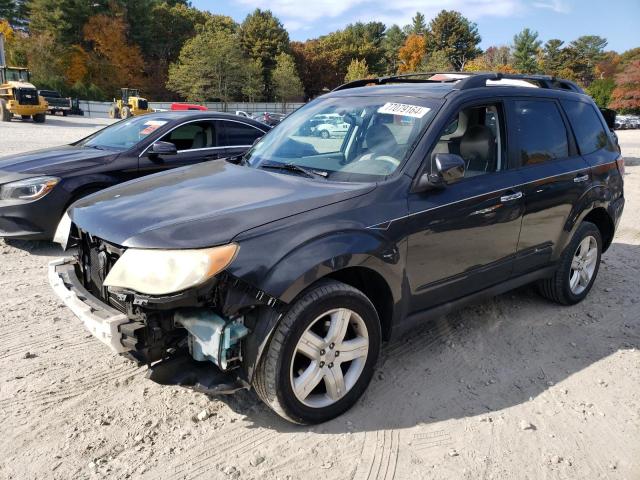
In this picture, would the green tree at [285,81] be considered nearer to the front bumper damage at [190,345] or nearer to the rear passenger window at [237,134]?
the rear passenger window at [237,134]

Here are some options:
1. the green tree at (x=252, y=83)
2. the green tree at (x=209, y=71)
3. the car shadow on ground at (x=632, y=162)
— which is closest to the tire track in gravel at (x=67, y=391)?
the car shadow on ground at (x=632, y=162)

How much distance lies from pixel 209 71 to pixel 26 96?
33.4 metres

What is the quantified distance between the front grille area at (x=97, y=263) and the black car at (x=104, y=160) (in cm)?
270

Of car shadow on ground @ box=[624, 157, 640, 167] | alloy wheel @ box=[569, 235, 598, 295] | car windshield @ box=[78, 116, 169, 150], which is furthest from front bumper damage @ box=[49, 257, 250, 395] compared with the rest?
car shadow on ground @ box=[624, 157, 640, 167]

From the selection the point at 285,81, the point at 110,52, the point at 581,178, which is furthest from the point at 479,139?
the point at 285,81

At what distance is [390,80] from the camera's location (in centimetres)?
440

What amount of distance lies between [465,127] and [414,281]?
48.7 inches

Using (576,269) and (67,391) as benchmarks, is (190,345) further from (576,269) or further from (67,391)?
(576,269)

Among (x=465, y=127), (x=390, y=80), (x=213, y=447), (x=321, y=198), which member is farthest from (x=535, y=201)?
(x=213, y=447)

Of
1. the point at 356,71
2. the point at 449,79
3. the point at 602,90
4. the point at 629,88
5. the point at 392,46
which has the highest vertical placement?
the point at 392,46

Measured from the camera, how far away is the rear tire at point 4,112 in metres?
28.3

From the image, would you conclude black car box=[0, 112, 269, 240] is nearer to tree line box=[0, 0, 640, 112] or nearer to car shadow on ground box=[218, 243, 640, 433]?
car shadow on ground box=[218, 243, 640, 433]

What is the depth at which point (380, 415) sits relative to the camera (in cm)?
299

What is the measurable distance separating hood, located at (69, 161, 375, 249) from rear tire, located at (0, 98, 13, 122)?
99.8 ft
